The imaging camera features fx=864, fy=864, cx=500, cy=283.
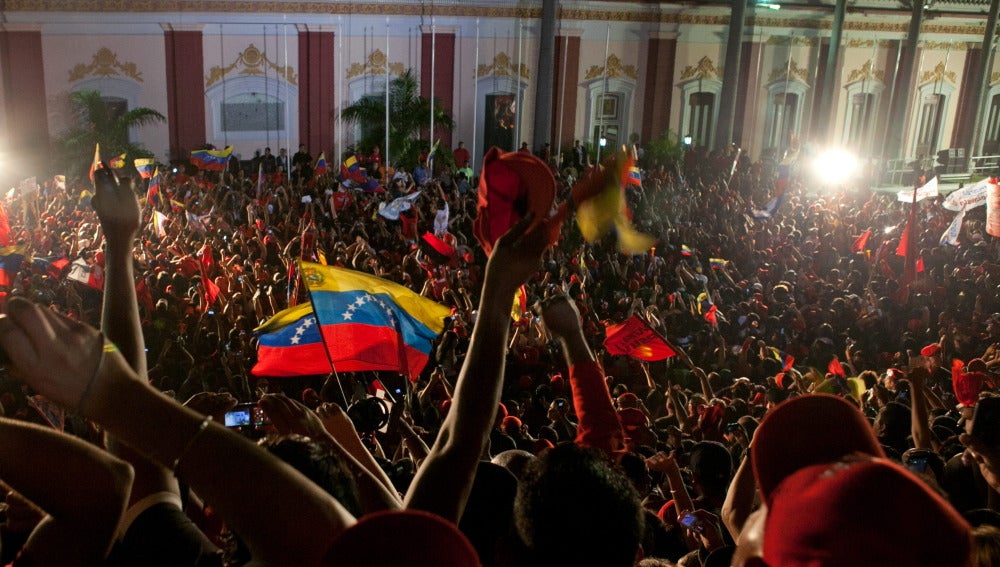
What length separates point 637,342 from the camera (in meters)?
6.46

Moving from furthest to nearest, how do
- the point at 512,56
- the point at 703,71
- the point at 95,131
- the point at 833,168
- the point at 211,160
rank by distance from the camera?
the point at 703,71
the point at 833,168
the point at 512,56
the point at 95,131
the point at 211,160

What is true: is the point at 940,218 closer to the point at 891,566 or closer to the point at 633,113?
the point at 633,113

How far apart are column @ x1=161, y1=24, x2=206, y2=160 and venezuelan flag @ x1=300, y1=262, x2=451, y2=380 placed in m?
17.6

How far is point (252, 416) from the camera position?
434 centimetres

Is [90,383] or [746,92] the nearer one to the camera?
[90,383]

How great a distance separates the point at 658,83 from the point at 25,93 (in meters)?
17.5

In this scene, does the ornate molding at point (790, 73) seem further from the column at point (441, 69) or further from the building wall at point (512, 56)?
the column at point (441, 69)

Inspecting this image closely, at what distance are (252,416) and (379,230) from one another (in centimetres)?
988

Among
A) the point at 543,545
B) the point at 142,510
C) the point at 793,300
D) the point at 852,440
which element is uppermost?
the point at 852,440

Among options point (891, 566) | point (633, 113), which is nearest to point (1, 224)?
point (891, 566)

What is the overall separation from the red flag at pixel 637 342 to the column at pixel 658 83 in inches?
844

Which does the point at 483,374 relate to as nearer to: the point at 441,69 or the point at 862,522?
the point at 862,522

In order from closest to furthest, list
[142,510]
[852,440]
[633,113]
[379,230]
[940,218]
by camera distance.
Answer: [852,440] → [142,510] → [379,230] → [940,218] → [633,113]

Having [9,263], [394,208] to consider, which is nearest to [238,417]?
[9,263]
